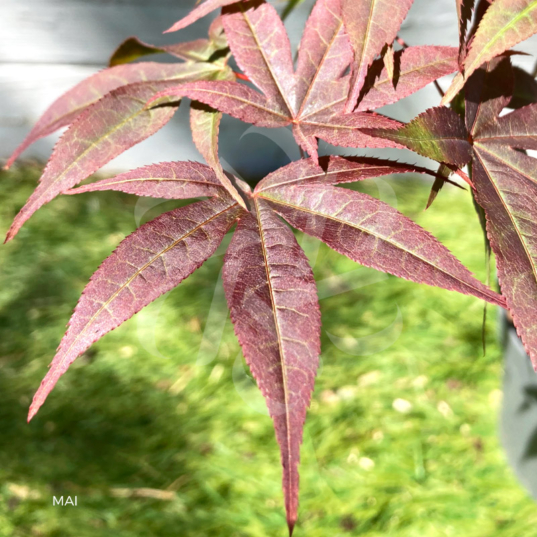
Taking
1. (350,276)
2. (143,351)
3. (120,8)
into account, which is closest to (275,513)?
(143,351)

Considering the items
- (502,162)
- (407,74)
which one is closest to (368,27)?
(407,74)

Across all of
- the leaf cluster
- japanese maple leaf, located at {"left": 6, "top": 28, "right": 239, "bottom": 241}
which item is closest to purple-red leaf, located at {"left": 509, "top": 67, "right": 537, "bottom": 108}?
the leaf cluster

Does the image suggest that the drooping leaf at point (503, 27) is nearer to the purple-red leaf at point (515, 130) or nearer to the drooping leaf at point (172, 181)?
the purple-red leaf at point (515, 130)

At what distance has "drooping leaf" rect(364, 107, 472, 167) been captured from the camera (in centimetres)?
37

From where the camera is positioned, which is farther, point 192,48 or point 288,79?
point 192,48

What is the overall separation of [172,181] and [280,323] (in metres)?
0.16

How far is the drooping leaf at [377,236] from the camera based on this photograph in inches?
14.6

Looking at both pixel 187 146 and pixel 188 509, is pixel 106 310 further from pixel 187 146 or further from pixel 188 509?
pixel 187 146

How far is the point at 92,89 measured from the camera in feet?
1.82

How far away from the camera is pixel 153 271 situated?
38cm

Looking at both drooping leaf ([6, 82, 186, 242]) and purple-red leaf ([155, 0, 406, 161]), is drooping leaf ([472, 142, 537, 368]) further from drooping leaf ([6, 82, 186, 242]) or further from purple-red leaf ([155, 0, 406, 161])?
drooping leaf ([6, 82, 186, 242])

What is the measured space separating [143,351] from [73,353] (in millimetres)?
1117

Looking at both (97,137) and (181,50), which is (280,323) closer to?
(97,137)

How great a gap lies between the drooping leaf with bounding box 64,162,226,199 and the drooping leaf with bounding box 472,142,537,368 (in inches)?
8.4
